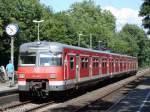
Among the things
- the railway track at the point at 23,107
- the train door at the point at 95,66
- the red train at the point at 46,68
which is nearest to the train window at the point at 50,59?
the red train at the point at 46,68

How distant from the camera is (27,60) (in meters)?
23.4

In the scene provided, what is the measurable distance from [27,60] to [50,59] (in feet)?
4.23

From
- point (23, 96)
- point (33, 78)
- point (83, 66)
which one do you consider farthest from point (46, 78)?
point (83, 66)

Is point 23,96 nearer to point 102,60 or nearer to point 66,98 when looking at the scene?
point 66,98

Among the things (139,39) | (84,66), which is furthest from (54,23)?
(139,39)

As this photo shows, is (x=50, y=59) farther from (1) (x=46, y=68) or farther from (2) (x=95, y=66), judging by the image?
(2) (x=95, y=66)

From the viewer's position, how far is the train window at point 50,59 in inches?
890

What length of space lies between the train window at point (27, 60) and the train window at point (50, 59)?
40 cm

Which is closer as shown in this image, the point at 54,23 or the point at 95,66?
the point at 95,66

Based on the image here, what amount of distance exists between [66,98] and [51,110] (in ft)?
21.1

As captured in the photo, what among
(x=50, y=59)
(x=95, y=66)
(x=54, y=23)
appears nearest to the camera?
(x=50, y=59)

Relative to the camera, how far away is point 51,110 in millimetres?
19047

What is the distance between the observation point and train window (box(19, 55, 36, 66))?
23172 mm

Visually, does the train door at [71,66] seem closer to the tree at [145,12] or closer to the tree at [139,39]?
the tree at [145,12]
